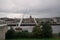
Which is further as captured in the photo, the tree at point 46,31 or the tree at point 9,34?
the tree at point 46,31

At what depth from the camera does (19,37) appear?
1209 centimetres

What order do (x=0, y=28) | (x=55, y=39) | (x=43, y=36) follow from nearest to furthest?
(x=0, y=28)
(x=55, y=39)
(x=43, y=36)

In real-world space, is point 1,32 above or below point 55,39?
above

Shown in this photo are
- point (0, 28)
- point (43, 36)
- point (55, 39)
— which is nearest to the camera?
point (0, 28)

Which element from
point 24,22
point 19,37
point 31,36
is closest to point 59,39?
point 31,36

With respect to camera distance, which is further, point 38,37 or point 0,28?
point 38,37

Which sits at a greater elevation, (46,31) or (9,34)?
(46,31)

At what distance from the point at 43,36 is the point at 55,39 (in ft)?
3.42

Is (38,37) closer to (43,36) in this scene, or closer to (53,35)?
(43,36)

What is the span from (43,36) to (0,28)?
468 cm

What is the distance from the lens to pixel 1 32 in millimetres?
8164

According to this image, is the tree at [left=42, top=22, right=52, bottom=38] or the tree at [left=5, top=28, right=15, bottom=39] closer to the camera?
the tree at [left=5, top=28, right=15, bottom=39]

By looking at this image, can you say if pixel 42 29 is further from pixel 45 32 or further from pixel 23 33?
pixel 23 33

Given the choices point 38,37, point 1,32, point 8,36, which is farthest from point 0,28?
point 38,37
